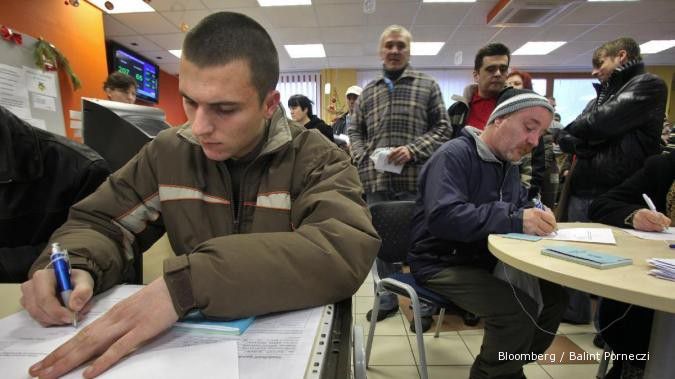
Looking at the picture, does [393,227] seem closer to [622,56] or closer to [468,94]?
[468,94]

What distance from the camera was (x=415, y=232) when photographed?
1534 millimetres

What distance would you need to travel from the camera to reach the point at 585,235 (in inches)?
49.4

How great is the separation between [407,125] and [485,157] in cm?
82

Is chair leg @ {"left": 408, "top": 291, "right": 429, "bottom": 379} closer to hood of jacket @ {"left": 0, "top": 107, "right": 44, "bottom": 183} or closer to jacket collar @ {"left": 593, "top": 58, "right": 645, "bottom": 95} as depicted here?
hood of jacket @ {"left": 0, "top": 107, "right": 44, "bottom": 183}

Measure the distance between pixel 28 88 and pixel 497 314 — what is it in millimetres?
3536

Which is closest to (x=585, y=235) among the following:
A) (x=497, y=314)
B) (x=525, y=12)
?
(x=497, y=314)

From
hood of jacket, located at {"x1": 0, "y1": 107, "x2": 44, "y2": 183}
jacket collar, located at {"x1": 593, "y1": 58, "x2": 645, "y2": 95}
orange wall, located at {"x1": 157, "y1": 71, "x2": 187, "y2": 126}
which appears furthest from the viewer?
orange wall, located at {"x1": 157, "y1": 71, "x2": 187, "y2": 126}

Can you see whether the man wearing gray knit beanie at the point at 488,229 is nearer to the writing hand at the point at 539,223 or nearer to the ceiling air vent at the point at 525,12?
the writing hand at the point at 539,223

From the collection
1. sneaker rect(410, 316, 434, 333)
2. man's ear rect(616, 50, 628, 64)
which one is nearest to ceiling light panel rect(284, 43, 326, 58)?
man's ear rect(616, 50, 628, 64)

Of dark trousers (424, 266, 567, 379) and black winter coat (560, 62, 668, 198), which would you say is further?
black winter coat (560, 62, 668, 198)

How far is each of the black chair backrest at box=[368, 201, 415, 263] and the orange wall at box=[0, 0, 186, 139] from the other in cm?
313

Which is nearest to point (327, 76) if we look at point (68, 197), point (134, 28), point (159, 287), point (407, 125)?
point (134, 28)

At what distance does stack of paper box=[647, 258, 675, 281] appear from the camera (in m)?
0.82

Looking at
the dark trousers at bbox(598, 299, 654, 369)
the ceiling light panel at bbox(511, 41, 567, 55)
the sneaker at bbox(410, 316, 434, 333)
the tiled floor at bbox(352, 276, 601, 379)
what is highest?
the ceiling light panel at bbox(511, 41, 567, 55)
